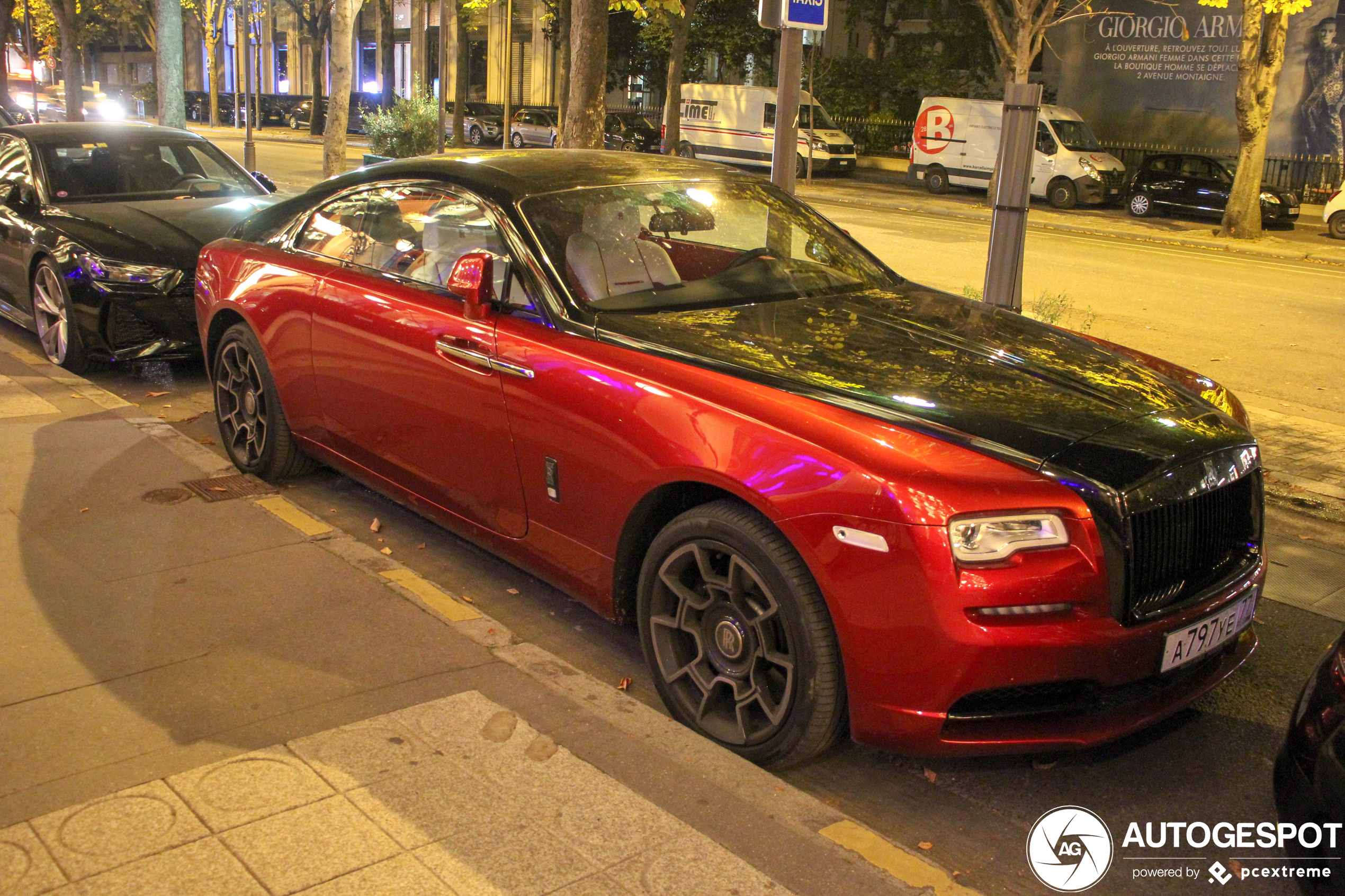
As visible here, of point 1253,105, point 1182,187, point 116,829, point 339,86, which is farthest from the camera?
point 1182,187

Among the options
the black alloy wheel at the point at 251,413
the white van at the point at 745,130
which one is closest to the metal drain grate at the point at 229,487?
the black alloy wheel at the point at 251,413

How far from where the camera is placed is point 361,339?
15.9ft

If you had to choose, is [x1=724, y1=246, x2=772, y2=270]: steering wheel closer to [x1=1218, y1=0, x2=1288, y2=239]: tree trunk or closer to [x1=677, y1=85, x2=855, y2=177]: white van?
[x1=1218, y1=0, x2=1288, y2=239]: tree trunk

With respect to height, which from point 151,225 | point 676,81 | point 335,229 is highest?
point 676,81

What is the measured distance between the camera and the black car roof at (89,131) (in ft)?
Answer: 29.2

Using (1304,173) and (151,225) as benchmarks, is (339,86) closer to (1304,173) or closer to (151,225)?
(151,225)

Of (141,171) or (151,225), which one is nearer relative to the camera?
(151,225)

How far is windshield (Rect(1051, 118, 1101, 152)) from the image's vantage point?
27797 mm

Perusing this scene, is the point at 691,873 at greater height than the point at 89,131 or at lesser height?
lesser

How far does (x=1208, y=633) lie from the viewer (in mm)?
3367

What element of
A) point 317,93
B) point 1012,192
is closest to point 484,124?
point 317,93

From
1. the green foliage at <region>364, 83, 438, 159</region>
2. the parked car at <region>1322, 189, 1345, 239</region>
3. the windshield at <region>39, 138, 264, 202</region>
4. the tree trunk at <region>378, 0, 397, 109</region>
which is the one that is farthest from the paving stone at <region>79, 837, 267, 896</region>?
the tree trunk at <region>378, 0, 397, 109</region>

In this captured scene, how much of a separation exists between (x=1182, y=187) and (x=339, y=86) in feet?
56.0

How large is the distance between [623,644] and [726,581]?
1044 millimetres
